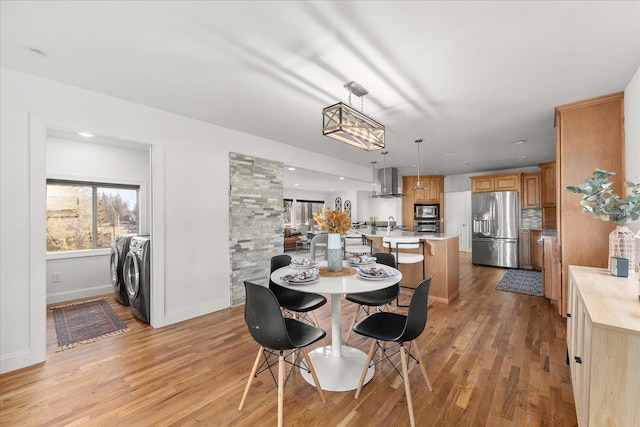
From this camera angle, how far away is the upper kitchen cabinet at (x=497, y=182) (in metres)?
6.06

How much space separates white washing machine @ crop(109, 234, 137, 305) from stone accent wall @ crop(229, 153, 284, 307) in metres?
1.48

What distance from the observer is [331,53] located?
193cm

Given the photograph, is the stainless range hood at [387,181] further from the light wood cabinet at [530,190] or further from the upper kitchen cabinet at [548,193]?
the upper kitchen cabinet at [548,193]

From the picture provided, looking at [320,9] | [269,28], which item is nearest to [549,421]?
[320,9]

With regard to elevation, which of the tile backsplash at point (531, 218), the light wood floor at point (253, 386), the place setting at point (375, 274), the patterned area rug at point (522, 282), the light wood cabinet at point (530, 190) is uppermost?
the light wood cabinet at point (530, 190)

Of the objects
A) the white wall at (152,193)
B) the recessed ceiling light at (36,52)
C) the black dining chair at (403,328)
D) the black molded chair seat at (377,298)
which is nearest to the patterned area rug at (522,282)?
the black molded chair seat at (377,298)

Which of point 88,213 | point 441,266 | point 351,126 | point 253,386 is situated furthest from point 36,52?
point 441,266

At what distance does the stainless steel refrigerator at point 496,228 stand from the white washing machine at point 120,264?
7.04 metres

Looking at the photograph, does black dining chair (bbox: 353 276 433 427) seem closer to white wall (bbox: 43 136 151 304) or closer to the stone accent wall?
the stone accent wall

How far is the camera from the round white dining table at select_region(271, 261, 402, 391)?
183 cm

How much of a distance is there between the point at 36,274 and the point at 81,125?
1.41 metres

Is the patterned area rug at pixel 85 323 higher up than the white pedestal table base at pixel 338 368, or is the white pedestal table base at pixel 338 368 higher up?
the white pedestal table base at pixel 338 368

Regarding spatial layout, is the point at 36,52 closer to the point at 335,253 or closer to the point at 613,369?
the point at 335,253

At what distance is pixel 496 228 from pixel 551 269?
268 centimetres
